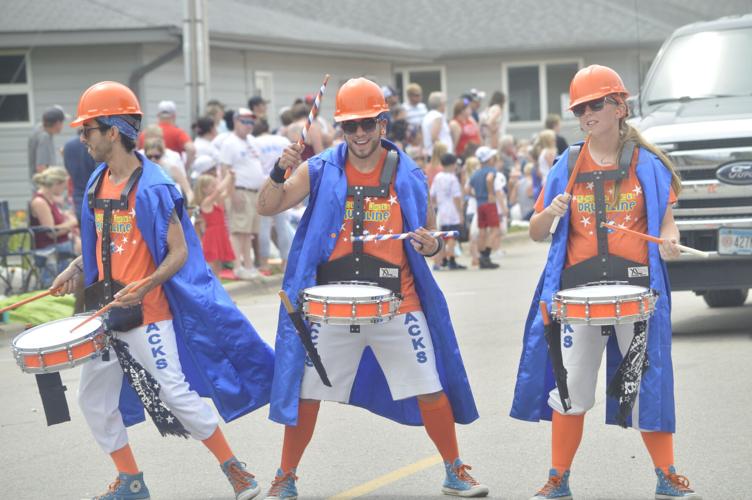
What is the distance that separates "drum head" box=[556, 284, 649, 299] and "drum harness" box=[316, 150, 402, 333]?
81 cm

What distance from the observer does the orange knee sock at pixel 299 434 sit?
6.66 meters

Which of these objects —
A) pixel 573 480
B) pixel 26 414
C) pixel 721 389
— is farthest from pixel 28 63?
pixel 573 480

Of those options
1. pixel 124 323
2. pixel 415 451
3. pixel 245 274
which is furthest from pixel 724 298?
pixel 124 323

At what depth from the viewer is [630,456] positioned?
24.7 feet

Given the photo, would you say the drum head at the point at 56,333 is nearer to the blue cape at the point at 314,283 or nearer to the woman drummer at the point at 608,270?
the blue cape at the point at 314,283

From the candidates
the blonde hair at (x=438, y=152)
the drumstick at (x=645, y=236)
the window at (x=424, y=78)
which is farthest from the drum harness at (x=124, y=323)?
the window at (x=424, y=78)

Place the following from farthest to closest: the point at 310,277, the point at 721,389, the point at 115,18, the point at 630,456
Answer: the point at 115,18 → the point at 721,389 → the point at 630,456 → the point at 310,277

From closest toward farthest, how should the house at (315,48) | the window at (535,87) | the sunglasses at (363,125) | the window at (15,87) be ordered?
the sunglasses at (363,125), the house at (315,48), the window at (15,87), the window at (535,87)

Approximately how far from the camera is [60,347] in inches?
244

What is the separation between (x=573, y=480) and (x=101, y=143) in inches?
111

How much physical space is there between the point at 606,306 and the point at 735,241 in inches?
196

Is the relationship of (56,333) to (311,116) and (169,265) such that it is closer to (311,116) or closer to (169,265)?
(169,265)

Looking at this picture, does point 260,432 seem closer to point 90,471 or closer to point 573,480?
point 90,471

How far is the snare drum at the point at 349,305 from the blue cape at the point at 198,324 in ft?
1.83
